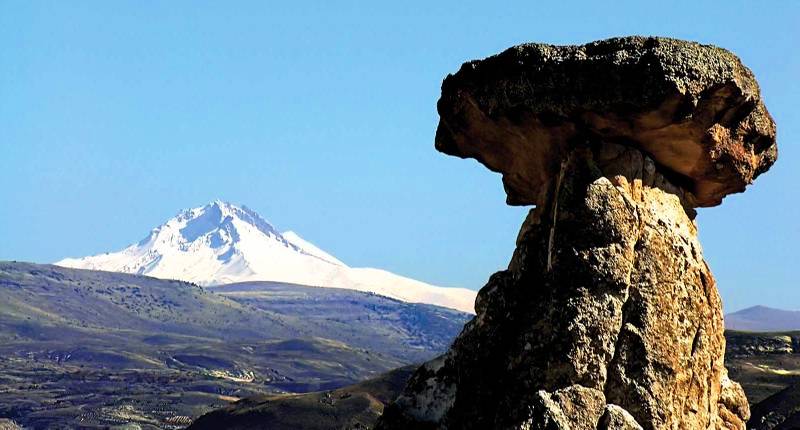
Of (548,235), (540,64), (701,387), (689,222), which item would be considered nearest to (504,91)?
(540,64)

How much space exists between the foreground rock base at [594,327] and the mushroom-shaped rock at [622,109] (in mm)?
642

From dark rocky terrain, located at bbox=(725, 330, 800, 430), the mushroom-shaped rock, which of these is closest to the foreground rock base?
the mushroom-shaped rock

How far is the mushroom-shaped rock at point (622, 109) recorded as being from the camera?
21578mm

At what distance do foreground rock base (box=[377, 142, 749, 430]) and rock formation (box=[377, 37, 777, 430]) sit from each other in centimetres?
3

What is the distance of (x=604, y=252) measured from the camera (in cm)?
2144

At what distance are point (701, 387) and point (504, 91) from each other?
243 inches

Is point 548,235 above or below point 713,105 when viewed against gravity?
below

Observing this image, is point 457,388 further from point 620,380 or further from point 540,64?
point 540,64

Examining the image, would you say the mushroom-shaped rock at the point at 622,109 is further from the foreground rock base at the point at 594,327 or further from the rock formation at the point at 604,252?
the foreground rock base at the point at 594,327

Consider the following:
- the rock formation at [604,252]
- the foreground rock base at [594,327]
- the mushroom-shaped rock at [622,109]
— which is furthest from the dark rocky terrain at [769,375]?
the foreground rock base at [594,327]

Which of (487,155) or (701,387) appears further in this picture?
(487,155)

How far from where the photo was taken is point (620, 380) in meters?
20.7

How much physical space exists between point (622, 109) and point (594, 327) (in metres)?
3.85

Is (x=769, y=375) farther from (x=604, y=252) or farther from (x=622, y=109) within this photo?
(x=604, y=252)
